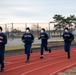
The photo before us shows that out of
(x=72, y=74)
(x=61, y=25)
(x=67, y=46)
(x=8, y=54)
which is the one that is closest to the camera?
(x=72, y=74)

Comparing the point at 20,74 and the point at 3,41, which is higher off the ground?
the point at 3,41

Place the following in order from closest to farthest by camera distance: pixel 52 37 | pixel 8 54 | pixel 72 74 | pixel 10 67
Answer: pixel 72 74 → pixel 10 67 → pixel 8 54 → pixel 52 37

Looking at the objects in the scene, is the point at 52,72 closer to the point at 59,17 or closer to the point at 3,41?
the point at 3,41

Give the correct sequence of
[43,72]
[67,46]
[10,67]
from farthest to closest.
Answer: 1. [67,46]
2. [10,67]
3. [43,72]

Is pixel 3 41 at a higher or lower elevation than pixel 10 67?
higher

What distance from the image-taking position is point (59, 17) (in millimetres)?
62406

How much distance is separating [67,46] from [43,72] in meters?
6.67

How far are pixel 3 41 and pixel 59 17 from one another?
4720 cm

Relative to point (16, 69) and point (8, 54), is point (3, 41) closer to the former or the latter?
point (16, 69)

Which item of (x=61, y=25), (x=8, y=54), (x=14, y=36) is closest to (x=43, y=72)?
(x=8, y=54)

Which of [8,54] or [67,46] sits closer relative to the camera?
[67,46]

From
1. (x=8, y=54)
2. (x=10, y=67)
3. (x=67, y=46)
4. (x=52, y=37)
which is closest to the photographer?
(x=10, y=67)

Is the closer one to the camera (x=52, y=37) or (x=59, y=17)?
(x=52, y=37)

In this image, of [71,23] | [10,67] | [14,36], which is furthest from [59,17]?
[10,67]
